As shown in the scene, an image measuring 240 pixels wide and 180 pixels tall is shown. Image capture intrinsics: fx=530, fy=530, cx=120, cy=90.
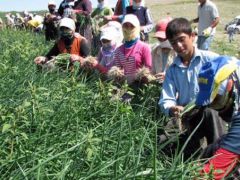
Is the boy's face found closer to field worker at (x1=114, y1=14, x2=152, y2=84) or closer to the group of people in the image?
the group of people

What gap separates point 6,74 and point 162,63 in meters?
1.37

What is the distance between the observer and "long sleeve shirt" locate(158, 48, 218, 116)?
3975 mm

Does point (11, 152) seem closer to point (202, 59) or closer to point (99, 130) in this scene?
point (99, 130)

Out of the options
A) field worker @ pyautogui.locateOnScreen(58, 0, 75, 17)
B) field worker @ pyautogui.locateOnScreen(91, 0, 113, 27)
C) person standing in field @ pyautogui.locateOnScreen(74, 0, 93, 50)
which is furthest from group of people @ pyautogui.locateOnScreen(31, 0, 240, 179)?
field worker @ pyautogui.locateOnScreen(58, 0, 75, 17)

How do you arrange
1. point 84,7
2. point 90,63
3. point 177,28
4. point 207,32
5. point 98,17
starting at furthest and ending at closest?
point 84,7, point 98,17, point 207,32, point 90,63, point 177,28

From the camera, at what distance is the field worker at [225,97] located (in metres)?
2.38

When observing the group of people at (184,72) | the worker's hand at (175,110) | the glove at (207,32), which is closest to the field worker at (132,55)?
the group of people at (184,72)

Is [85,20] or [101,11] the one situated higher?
[101,11]

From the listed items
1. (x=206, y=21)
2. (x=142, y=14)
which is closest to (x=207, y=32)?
(x=206, y=21)

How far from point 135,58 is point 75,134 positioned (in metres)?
1.95

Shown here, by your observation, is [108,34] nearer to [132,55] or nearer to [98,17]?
[132,55]

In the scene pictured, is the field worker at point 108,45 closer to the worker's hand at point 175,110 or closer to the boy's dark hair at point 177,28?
the boy's dark hair at point 177,28

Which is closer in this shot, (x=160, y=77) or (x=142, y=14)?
(x=160, y=77)

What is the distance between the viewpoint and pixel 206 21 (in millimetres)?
7645
